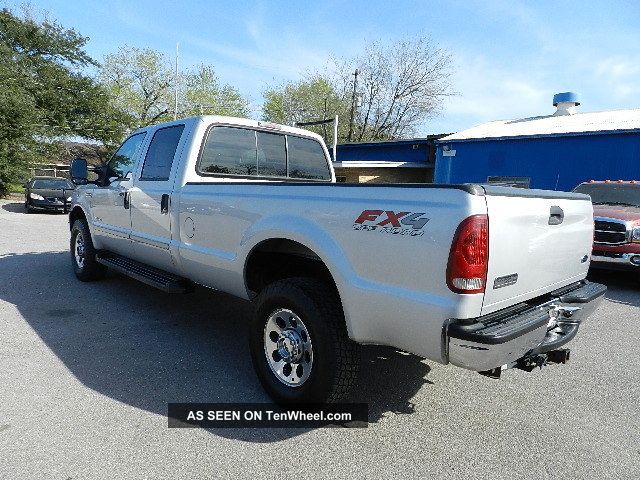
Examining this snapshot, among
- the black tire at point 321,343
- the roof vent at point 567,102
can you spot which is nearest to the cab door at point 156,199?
the black tire at point 321,343

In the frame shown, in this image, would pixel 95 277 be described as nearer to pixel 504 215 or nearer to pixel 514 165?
pixel 504 215

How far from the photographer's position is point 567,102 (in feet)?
61.8

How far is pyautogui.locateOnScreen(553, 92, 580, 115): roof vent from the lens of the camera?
18.7 meters

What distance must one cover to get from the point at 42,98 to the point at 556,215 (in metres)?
29.1

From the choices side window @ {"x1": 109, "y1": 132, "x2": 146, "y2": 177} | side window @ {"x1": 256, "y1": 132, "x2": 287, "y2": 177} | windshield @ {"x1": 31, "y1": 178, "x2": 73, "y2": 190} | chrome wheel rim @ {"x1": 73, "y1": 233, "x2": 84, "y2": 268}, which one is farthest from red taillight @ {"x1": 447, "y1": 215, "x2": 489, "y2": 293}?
windshield @ {"x1": 31, "y1": 178, "x2": 73, "y2": 190}

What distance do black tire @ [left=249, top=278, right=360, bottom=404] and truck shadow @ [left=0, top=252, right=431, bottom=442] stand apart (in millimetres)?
288

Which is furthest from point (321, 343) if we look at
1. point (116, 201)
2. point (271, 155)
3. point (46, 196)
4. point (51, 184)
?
point (51, 184)

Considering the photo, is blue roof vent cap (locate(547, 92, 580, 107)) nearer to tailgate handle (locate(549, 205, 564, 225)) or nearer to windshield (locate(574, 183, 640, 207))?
windshield (locate(574, 183, 640, 207))

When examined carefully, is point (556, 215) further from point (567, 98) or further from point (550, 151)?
point (567, 98)

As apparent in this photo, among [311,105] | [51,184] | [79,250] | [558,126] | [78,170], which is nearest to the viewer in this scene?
[78,170]

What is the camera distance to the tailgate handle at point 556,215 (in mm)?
2534

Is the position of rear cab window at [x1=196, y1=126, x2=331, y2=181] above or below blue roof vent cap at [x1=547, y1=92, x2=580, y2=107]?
below

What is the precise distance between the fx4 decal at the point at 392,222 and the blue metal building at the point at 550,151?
1066cm

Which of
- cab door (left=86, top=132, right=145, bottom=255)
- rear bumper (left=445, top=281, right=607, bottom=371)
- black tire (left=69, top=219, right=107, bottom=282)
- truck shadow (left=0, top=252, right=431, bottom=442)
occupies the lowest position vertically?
truck shadow (left=0, top=252, right=431, bottom=442)
